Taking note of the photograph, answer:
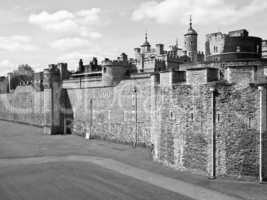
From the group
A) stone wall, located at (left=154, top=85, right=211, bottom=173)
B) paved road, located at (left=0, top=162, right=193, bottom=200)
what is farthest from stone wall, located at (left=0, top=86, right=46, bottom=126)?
stone wall, located at (left=154, top=85, right=211, bottom=173)

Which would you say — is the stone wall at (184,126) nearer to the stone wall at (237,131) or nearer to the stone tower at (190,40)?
the stone wall at (237,131)

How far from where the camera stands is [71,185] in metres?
14.4

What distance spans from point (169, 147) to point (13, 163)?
30.7 feet

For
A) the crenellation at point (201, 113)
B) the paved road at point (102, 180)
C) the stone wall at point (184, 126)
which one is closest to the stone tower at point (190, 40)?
the crenellation at point (201, 113)

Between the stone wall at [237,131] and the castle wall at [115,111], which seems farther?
the castle wall at [115,111]

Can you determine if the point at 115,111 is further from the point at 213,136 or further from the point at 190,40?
the point at 190,40

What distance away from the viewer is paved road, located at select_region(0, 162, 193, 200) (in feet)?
42.1

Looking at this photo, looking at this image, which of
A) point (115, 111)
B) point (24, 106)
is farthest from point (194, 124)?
point (24, 106)

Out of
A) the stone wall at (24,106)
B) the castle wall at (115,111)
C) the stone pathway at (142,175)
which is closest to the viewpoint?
the stone pathway at (142,175)

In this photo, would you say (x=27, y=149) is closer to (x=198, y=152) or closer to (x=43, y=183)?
(x=43, y=183)

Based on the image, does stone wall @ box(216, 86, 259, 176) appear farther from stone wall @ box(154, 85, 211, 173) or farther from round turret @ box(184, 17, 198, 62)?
round turret @ box(184, 17, 198, 62)

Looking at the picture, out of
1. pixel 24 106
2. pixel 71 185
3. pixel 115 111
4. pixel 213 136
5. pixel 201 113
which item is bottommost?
pixel 71 185

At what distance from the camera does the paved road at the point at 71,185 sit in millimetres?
12820

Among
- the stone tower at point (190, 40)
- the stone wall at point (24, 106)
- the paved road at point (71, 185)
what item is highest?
the stone tower at point (190, 40)
